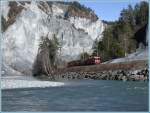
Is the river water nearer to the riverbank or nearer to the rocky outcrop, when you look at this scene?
the rocky outcrop

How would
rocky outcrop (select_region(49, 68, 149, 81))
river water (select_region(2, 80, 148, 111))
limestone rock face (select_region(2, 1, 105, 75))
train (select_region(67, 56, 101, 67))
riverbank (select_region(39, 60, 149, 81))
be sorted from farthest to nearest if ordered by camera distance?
train (select_region(67, 56, 101, 67)), limestone rock face (select_region(2, 1, 105, 75)), riverbank (select_region(39, 60, 149, 81)), rocky outcrop (select_region(49, 68, 149, 81)), river water (select_region(2, 80, 148, 111))

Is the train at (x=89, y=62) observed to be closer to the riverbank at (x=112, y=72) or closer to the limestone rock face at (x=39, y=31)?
the limestone rock face at (x=39, y=31)

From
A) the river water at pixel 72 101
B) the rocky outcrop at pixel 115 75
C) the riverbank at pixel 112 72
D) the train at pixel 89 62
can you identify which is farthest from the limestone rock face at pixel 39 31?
the river water at pixel 72 101

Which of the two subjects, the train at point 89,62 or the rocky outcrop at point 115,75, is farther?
the train at point 89,62

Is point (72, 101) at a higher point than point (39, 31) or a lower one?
lower

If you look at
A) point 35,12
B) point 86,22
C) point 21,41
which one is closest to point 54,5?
point 86,22

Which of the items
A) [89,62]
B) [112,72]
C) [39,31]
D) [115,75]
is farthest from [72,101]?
[89,62]

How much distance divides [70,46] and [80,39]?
230 cm

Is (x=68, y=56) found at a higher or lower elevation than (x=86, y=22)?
lower

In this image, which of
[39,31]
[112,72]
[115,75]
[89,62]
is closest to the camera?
[115,75]

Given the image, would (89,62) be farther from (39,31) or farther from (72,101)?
(72,101)

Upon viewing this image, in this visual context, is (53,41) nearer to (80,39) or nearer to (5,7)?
(80,39)

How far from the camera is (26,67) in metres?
40.5

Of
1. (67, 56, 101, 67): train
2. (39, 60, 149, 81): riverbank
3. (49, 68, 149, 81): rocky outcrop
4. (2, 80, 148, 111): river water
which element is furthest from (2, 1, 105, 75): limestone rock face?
(2, 80, 148, 111): river water
